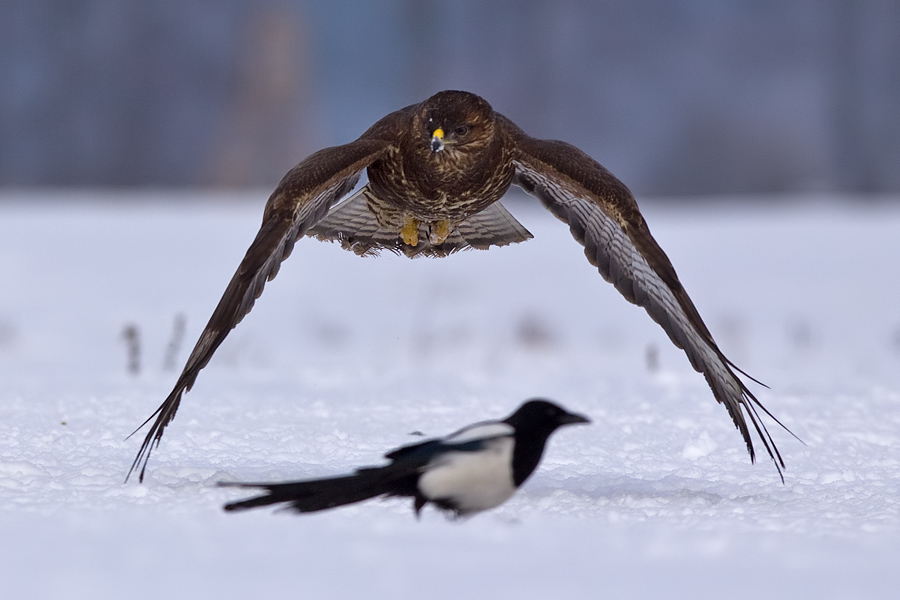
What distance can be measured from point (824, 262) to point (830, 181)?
493cm

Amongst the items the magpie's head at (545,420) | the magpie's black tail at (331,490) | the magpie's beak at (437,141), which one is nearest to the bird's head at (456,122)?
the magpie's beak at (437,141)

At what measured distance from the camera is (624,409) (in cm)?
505

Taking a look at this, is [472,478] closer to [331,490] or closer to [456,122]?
[331,490]

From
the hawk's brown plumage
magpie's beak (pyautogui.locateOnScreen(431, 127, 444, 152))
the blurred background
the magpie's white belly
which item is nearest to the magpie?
the magpie's white belly

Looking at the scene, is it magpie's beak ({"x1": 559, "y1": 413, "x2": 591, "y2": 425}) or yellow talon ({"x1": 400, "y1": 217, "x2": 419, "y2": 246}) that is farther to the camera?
yellow talon ({"x1": 400, "y1": 217, "x2": 419, "y2": 246})

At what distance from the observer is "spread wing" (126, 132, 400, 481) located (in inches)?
141

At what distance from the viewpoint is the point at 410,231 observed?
518 centimetres

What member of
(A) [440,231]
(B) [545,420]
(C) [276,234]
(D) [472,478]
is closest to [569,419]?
(B) [545,420]

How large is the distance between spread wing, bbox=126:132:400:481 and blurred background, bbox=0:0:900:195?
10.8 m

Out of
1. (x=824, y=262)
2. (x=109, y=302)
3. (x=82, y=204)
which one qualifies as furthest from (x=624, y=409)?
(x=82, y=204)

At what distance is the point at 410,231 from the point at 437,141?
0.73m

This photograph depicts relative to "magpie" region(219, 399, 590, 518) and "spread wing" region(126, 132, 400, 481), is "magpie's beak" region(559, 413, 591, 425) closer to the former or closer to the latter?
"magpie" region(219, 399, 590, 518)

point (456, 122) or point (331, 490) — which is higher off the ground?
point (456, 122)

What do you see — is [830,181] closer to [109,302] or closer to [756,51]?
[756,51]
